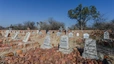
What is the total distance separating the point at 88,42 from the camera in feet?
15.3

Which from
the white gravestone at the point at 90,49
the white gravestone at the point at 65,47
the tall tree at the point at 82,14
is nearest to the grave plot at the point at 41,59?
the white gravestone at the point at 90,49

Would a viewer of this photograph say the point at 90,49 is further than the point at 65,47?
No

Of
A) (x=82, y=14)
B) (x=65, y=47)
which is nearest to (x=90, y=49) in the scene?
(x=65, y=47)

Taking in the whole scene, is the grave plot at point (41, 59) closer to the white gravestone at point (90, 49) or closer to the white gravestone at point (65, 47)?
the white gravestone at point (90, 49)

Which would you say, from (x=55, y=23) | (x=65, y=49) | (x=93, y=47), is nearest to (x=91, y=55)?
(x=93, y=47)

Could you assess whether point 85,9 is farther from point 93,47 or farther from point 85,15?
point 93,47

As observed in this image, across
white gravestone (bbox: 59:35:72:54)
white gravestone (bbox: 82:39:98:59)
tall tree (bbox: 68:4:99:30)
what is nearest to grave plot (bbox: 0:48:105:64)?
white gravestone (bbox: 82:39:98:59)

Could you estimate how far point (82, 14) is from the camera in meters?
22.3

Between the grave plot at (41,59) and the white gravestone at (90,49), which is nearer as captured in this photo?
the grave plot at (41,59)

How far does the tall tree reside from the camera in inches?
843

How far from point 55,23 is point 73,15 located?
609 cm

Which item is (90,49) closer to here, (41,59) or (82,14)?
(41,59)

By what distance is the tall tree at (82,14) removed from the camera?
21.4m

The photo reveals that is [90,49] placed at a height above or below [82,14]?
below
